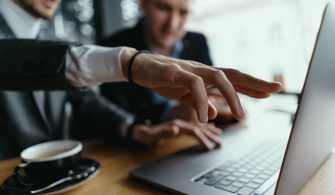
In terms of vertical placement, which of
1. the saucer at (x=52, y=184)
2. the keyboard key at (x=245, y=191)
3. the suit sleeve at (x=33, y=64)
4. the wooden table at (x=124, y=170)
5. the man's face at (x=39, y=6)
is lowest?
the wooden table at (x=124, y=170)

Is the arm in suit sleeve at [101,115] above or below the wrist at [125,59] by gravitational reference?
below

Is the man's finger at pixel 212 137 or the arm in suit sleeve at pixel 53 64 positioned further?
the man's finger at pixel 212 137

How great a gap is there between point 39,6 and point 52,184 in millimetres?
572

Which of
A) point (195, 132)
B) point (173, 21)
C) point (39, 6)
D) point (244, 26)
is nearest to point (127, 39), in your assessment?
point (173, 21)

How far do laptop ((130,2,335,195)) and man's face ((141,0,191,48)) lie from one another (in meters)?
0.65

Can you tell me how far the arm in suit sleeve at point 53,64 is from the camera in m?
0.55

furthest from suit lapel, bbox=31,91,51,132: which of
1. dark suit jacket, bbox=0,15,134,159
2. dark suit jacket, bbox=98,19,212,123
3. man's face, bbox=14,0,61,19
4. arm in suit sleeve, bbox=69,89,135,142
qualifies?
dark suit jacket, bbox=98,19,212,123

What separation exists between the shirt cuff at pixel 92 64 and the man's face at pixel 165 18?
691 millimetres

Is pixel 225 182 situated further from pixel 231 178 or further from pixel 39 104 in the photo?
pixel 39 104

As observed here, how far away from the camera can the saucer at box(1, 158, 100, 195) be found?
0.45 m

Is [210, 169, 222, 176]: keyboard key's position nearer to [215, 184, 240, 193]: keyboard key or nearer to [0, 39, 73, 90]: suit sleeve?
[215, 184, 240, 193]: keyboard key

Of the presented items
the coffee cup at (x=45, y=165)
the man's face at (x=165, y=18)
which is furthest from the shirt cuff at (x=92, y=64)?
the man's face at (x=165, y=18)

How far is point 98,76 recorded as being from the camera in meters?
0.58

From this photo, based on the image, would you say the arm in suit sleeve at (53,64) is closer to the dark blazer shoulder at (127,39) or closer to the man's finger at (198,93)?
the man's finger at (198,93)
